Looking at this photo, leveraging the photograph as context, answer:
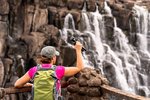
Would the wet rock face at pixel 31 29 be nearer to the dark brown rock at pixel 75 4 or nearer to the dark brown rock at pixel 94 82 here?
the dark brown rock at pixel 75 4

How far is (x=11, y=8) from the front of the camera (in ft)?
89.4

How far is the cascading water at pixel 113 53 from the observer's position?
90.9 feet

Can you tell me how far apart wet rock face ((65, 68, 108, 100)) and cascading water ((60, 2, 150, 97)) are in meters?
19.9

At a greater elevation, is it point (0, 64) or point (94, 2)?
point (94, 2)

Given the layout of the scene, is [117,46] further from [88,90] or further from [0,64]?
[88,90]

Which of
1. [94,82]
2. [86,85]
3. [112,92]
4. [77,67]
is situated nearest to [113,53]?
[86,85]

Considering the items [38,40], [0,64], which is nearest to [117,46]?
[38,40]

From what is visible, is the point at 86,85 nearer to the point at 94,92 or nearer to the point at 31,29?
the point at 94,92

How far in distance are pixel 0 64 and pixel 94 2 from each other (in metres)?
12.6

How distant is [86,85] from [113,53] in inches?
902

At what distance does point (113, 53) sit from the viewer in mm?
29969

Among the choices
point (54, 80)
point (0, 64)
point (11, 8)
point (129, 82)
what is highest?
point (11, 8)

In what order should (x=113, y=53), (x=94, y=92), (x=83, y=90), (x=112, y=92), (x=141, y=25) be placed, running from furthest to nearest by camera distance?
(x=141, y=25)
(x=113, y=53)
(x=83, y=90)
(x=94, y=92)
(x=112, y=92)

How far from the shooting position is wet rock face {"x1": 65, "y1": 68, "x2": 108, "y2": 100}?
709 centimetres
